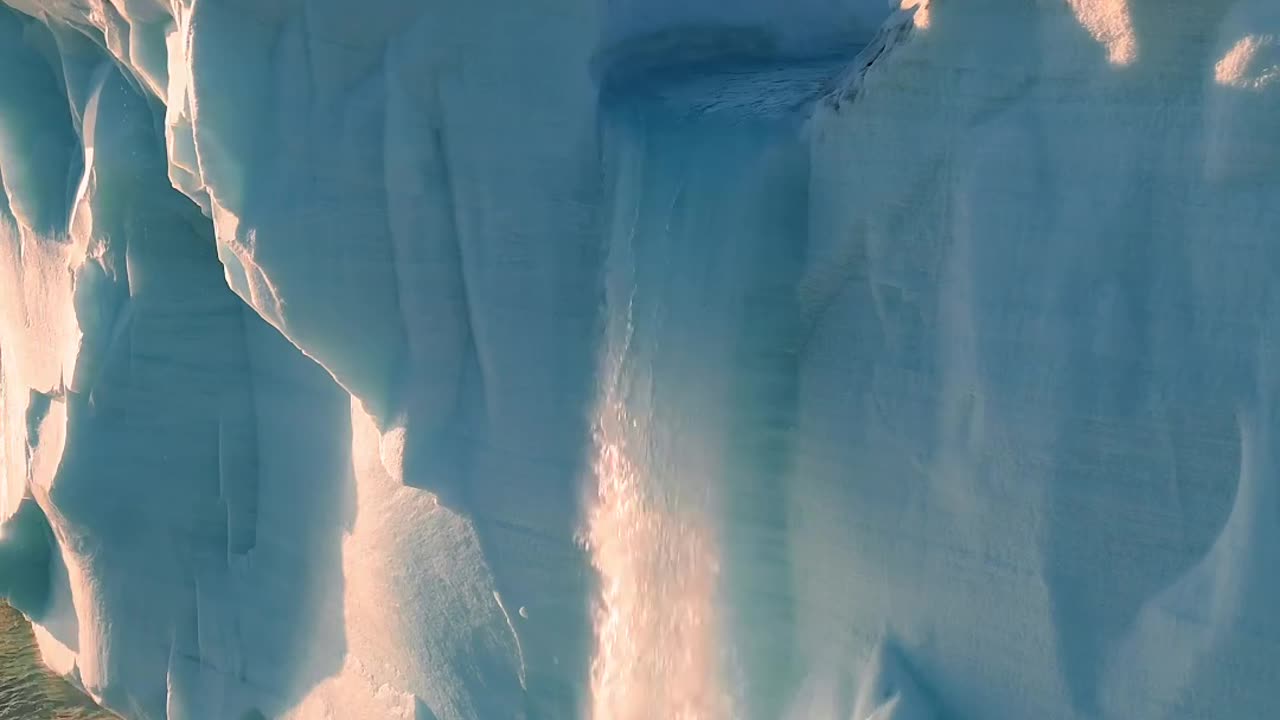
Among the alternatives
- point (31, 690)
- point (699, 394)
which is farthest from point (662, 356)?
point (31, 690)

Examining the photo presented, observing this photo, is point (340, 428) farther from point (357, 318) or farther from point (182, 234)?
point (182, 234)

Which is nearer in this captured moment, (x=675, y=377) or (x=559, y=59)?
(x=675, y=377)

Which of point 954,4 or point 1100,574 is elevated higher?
point 954,4

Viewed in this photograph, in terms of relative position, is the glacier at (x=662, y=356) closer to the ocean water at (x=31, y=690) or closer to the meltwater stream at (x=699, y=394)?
the meltwater stream at (x=699, y=394)

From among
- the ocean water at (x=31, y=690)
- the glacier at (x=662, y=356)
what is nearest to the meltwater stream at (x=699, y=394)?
the glacier at (x=662, y=356)

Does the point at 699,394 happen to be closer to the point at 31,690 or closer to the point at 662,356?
the point at 662,356

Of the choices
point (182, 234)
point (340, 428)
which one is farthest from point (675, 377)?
point (182, 234)
